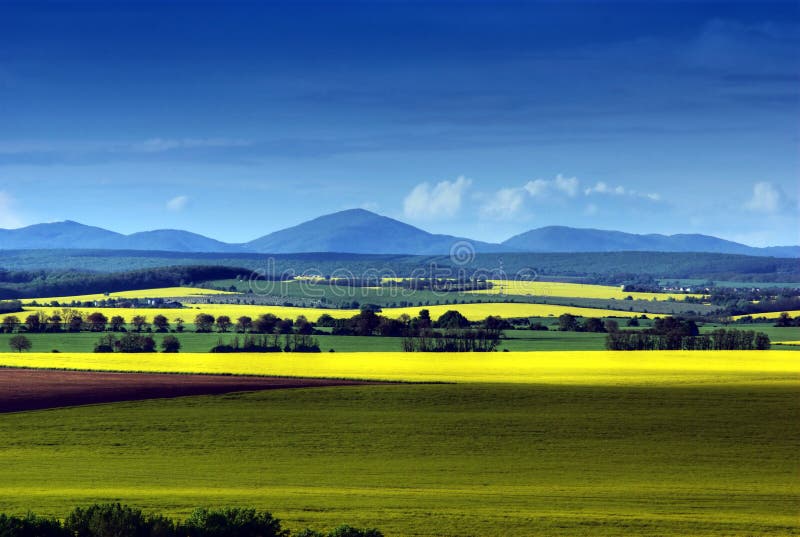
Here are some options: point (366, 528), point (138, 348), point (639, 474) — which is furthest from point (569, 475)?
point (138, 348)

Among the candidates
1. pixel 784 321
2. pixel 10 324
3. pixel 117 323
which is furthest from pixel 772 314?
pixel 10 324

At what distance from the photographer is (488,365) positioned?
7506cm

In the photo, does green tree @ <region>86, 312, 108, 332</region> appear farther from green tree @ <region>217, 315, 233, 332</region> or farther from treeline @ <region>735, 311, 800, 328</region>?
treeline @ <region>735, 311, 800, 328</region>

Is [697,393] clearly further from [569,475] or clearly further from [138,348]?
[138,348]

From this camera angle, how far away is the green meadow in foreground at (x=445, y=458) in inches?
1216

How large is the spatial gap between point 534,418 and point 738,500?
56.3ft

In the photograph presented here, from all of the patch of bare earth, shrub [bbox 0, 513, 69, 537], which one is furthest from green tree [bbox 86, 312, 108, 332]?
shrub [bbox 0, 513, 69, 537]

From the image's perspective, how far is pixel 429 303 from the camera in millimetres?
169000

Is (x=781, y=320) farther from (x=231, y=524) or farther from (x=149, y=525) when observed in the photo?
(x=149, y=525)

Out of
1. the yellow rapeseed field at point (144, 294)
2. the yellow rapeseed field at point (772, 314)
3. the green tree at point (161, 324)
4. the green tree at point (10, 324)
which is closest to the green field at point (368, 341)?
the green tree at point (161, 324)

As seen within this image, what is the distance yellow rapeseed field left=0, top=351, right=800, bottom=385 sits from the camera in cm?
6612

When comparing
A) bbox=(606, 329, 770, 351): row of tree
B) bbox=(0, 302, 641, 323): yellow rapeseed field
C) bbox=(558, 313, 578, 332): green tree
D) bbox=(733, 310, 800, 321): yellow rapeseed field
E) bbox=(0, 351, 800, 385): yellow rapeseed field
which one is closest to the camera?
bbox=(0, 351, 800, 385): yellow rapeseed field

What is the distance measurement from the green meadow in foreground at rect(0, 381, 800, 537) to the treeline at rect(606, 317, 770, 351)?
3525cm

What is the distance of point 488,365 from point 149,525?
166 feet
